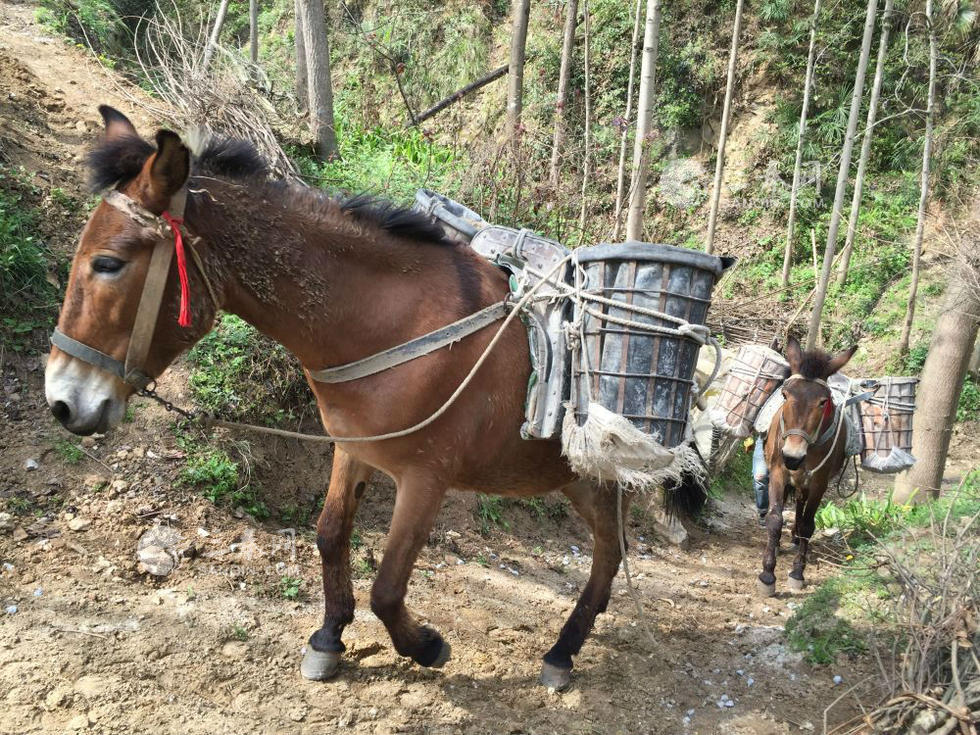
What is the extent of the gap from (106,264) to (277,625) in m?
2.06

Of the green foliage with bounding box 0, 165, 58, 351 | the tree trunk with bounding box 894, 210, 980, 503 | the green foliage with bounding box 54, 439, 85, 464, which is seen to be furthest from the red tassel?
the tree trunk with bounding box 894, 210, 980, 503

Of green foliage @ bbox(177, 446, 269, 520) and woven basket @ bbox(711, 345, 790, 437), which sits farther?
woven basket @ bbox(711, 345, 790, 437)

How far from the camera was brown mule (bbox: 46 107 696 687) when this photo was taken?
221 centimetres


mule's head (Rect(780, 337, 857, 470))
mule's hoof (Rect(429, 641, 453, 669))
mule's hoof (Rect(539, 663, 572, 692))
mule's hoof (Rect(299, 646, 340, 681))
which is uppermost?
mule's head (Rect(780, 337, 857, 470))

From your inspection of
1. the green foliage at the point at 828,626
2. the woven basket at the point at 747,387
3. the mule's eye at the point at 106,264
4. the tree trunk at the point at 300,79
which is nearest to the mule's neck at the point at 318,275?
the mule's eye at the point at 106,264

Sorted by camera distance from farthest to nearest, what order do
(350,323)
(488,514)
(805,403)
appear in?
1. (805,403)
2. (488,514)
3. (350,323)

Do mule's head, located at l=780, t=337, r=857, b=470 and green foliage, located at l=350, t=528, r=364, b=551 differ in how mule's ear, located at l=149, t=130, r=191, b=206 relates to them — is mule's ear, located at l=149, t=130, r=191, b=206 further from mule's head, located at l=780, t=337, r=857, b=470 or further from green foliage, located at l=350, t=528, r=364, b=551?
mule's head, located at l=780, t=337, r=857, b=470

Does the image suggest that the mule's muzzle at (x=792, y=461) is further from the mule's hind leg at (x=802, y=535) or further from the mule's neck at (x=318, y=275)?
the mule's neck at (x=318, y=275)

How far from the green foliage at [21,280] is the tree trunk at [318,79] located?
11.8ft

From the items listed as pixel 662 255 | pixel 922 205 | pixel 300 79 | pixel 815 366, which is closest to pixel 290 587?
pixel 662 255

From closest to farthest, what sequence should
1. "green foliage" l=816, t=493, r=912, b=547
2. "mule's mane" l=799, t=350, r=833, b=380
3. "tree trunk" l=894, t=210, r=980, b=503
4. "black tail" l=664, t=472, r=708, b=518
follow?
1. "black tail" l=664, t=472, r=708, b=518
2. "mule's mane" l=799, t=350, r=833, b=380
3. "green foliage" l=816, t=493, r=912, b=547
4. "tree trunk" l=894, t=210, r=980, b=503

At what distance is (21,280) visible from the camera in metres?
4.32

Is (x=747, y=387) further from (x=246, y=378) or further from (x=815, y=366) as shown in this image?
(x=246, y=378)

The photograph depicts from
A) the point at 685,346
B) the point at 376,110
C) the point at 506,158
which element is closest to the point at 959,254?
the point at 506,158
